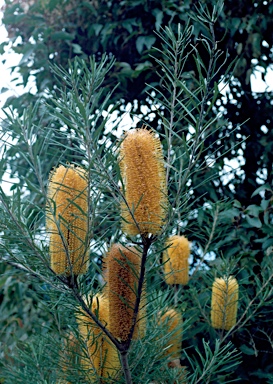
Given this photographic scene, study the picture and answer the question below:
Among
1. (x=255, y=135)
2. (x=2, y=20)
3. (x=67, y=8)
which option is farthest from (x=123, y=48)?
(x=255, y=135)

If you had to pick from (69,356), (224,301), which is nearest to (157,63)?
(224,301)

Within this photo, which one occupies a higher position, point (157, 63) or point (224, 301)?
point (157, 63)

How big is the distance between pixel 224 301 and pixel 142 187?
16.1 inches

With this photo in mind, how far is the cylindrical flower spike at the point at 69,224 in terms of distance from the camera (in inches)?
15.7

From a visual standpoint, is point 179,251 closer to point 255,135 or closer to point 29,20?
point 255,135

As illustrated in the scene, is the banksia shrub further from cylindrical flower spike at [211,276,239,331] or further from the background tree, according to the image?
the background tree

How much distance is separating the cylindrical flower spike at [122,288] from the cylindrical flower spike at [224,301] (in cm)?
34

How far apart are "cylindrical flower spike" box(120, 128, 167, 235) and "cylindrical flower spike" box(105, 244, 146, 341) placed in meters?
0.03

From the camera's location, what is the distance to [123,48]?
5.24ft

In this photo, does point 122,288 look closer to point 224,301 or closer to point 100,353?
point 100,353

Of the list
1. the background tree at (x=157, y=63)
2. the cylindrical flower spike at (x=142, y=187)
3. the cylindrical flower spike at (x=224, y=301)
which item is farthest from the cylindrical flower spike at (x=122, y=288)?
the background tree at (x=157, y=63)

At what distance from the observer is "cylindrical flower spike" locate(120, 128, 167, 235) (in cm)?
40

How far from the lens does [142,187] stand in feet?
1.31

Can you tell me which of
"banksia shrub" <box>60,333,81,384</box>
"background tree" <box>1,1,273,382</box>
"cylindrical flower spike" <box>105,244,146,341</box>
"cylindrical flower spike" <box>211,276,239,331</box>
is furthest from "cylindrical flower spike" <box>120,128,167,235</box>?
"background tree" <box>1,1,273,382</box>
